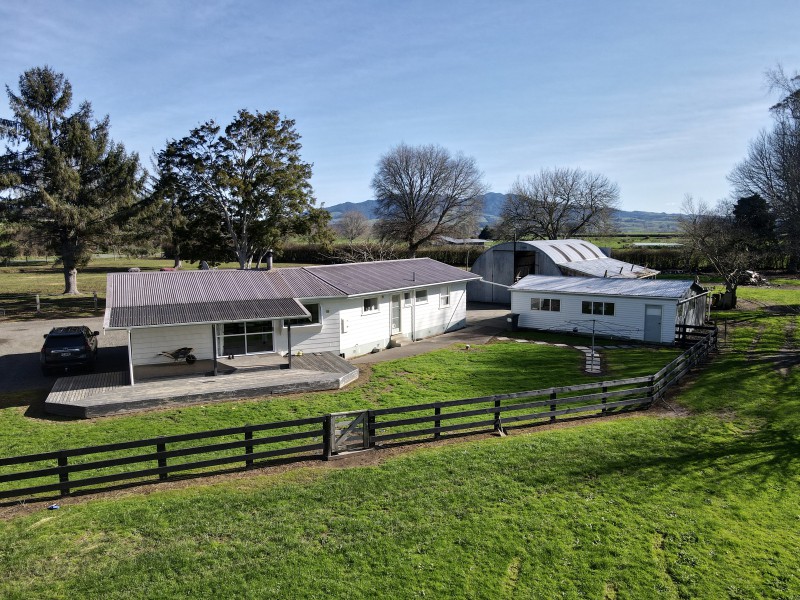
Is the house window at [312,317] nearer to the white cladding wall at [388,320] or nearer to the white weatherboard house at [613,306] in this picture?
the white cladding wall at [388,320]

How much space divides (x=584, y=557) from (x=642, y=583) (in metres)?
0.87

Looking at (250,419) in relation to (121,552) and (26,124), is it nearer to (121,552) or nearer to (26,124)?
(121,552)

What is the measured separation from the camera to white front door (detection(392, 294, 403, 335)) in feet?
85.9

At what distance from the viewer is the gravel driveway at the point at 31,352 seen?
1908 centimetres

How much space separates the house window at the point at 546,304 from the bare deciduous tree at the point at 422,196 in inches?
1229

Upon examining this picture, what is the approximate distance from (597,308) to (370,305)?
500 inches

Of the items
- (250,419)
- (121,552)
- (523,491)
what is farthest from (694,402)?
(121,552)

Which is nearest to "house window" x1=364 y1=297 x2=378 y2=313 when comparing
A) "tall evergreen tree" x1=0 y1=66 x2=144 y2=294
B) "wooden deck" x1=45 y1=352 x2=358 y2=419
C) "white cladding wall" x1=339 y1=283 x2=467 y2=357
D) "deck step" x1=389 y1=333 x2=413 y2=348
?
"white cladding wall" x1=339 y1=283 x2=467 y2=357

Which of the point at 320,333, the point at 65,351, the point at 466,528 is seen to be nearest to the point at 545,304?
the point at 320,333

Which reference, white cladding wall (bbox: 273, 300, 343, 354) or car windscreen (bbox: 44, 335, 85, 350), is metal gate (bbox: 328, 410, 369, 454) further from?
car windscreen (bbox: 44, 335, 85, 350)

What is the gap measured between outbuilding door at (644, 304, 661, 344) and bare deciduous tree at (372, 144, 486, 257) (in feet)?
117

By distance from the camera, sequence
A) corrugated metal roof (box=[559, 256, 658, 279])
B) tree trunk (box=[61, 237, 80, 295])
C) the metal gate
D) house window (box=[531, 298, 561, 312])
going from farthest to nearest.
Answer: tree trunk (box=[61, 237, 80, 295]), corrugated metal roof (box=[559, 256, 658, 279]), house window (box=[531, 298, 561, 312]), the metal gate

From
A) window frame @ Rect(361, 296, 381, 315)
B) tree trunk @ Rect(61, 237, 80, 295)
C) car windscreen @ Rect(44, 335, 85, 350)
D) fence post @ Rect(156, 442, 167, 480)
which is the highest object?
tree trunk @ Rect(61, 237, 80, 295)

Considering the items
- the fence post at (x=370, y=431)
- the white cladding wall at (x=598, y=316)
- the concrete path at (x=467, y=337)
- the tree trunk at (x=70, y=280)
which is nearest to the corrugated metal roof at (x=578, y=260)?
the concrete path at (x=467, y=337)
